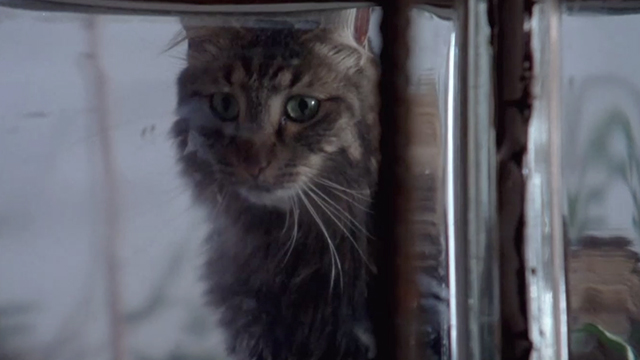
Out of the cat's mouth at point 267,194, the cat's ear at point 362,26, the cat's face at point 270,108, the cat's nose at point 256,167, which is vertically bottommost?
the cat's mouth at point 267,194

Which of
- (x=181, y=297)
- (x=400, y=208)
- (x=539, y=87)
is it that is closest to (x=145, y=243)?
(x=181, y=297)

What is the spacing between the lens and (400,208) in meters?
0.42

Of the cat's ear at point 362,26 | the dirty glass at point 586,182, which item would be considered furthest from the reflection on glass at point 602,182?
the cat's ear at point 362,26

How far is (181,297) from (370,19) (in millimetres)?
211

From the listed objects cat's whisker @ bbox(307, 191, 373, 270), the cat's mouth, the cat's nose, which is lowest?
cat's whisker @ bbox(307, 191, 373, 270)

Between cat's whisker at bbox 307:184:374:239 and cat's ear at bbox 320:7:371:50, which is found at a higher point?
cat's ear at bbox 320:7:371:50

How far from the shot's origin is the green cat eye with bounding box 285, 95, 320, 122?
0.41 metres

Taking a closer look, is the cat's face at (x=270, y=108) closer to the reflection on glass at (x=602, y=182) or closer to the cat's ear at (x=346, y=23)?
the cat's ear at (x=346, y=23)

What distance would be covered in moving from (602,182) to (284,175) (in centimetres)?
21

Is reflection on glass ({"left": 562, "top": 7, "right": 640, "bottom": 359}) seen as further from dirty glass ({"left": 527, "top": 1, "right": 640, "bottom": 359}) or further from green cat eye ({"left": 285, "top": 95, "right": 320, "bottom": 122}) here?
green cat eye ({"left": 285, "top": 95, "right": 320, "bottom": 122})

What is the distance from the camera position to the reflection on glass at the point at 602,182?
0.43 metres

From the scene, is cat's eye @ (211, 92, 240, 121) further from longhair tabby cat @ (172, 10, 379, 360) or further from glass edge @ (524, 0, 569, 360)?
glass edge @ (524, 0, 569, 360)

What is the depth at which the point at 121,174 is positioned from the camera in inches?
15.7

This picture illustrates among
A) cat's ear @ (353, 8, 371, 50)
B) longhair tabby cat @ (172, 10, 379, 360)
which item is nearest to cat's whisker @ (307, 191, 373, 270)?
longhair tabby cat @ (172, 10, 379, 360)
